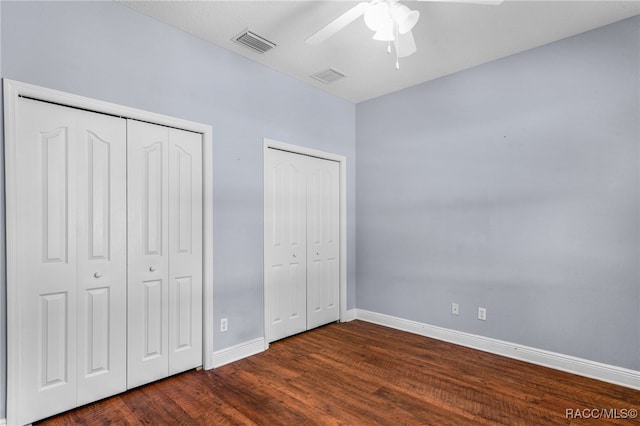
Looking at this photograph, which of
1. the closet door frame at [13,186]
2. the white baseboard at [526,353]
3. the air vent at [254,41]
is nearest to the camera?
the closet door frame at [13,186]

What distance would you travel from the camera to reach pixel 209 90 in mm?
Answer: 2994

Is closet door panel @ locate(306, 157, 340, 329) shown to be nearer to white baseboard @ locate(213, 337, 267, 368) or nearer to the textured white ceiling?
white baseboard @ locate(213, 337, 267, 368)

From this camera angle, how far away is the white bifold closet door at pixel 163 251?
8.38 ft

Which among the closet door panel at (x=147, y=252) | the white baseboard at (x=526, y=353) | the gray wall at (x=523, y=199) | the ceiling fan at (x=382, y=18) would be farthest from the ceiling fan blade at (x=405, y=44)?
the white baseboard at (x=526, y=353)

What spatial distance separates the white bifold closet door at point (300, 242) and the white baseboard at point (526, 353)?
2.85ft

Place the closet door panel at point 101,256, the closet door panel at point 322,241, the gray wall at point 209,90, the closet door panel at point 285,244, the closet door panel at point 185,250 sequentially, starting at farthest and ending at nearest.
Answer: the closet door panel at point 322,241, the closet door panel at point 285,244, the closet door panel at point 185,250, the closet door panel at point 101,256, the gray wall at point 209,90

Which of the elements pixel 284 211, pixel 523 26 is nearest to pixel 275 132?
pixel 284 211

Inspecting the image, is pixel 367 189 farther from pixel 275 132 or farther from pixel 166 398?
pixel 166 398

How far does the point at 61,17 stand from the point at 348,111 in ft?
10.1

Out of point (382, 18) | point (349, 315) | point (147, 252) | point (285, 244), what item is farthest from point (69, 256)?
point (349, 315)

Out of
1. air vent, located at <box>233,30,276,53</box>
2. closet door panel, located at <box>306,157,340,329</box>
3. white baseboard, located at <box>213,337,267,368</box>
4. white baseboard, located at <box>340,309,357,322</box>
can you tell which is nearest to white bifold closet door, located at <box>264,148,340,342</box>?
closet door panel, located at <box>306,157,340,329</box>

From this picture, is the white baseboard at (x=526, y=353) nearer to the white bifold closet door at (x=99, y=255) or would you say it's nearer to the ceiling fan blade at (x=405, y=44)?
the white bifold closet door at (x=99, y=255)

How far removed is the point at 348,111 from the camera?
Result: 176 inches

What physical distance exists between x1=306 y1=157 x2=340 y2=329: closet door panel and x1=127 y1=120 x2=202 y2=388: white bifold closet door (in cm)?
141
